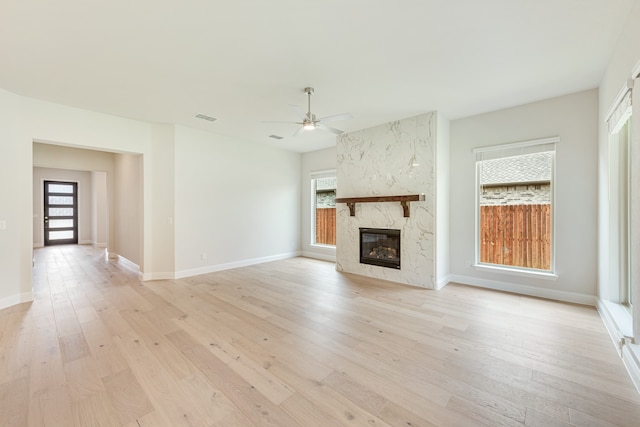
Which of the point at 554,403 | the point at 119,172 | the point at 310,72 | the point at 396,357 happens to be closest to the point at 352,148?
the point at 310,72

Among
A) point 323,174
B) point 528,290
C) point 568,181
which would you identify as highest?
point 323,174

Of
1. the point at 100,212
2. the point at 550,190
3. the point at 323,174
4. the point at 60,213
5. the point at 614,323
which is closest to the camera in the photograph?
the point at 614,323

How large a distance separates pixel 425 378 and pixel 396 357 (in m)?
0.32

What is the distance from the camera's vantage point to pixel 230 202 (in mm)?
5836

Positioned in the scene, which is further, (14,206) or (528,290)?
(528,290)

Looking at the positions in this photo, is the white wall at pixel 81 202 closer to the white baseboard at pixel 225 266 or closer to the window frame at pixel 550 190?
the white baseboard at pixel 225 266

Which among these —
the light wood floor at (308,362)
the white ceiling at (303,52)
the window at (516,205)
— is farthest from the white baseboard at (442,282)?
the white ceiling at (303,52)

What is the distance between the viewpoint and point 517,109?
13.5ft

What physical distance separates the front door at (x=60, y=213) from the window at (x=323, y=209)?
381 inches

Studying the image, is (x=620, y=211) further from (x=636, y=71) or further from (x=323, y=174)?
(x=323, y=174)

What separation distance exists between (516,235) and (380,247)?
2168mm

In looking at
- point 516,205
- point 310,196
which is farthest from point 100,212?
point 516,205

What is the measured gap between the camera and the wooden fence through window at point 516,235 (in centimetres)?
398

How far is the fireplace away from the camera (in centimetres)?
481
